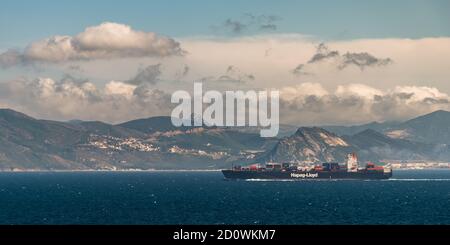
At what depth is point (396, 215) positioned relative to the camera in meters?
160
